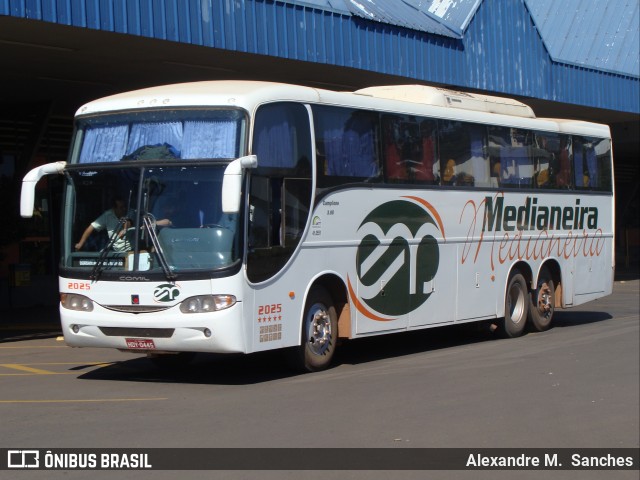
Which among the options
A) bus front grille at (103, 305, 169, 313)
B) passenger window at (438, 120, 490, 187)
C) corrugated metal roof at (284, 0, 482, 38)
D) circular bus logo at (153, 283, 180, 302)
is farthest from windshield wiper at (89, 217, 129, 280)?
corrugated metal roof at (284, 0, 482, 38)

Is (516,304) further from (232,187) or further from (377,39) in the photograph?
(232,187)

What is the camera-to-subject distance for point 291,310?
11.7 metres

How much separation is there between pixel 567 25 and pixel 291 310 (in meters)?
17.8

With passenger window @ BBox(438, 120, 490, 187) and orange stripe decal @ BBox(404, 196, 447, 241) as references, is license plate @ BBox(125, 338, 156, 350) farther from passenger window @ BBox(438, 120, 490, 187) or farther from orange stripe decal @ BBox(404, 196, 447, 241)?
passenger window @ BBox(438, 120, 490, 187)

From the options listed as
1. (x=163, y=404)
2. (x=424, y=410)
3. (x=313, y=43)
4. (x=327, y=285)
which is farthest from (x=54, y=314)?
(x=424, y=410)

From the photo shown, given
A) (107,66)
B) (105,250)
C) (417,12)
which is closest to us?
(105,250)

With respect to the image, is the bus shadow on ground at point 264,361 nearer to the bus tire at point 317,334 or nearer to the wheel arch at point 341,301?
the bus tire at point 317,334

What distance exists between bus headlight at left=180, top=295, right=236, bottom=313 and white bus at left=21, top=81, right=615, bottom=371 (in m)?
0.02

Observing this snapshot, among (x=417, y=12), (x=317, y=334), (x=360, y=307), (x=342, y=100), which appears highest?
(x=417, y=12)

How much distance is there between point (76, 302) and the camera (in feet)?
37.5

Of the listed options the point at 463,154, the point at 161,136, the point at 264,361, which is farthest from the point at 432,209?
the point at 161,136

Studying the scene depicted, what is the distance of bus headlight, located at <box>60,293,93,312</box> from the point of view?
11.3 metres

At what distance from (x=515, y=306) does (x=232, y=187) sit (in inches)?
307

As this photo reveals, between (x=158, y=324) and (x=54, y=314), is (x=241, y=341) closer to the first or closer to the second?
(x=158, y=324)
